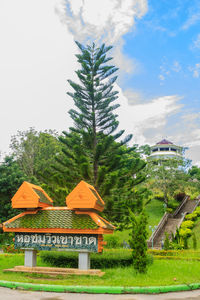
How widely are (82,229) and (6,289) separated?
2517 mm

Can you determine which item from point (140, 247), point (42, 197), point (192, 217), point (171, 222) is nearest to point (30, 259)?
point (42, 197)

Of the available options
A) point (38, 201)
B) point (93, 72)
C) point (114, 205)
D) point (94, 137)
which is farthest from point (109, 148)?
point (38, 201)

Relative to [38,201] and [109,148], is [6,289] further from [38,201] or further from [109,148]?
[109,148]

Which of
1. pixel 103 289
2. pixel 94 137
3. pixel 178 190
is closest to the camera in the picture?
pixel 103 289

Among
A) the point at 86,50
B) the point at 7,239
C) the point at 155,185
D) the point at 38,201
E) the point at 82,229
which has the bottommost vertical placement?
the point at 7,239

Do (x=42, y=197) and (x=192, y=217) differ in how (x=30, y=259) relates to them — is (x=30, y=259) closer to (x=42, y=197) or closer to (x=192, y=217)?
(x=42, y=197)

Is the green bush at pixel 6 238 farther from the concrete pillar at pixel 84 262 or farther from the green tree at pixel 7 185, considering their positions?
the concrete pillar at pixel 84 262

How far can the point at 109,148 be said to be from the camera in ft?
46.7

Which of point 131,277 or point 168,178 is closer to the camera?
point 131,277

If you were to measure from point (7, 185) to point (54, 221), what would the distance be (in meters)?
10.9

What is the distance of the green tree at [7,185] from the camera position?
17.8 meters

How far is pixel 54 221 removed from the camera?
8289 mm

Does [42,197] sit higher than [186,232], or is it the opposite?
[42,197]

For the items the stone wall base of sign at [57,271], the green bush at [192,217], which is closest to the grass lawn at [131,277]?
the stone wall base of sign at [57,271]
